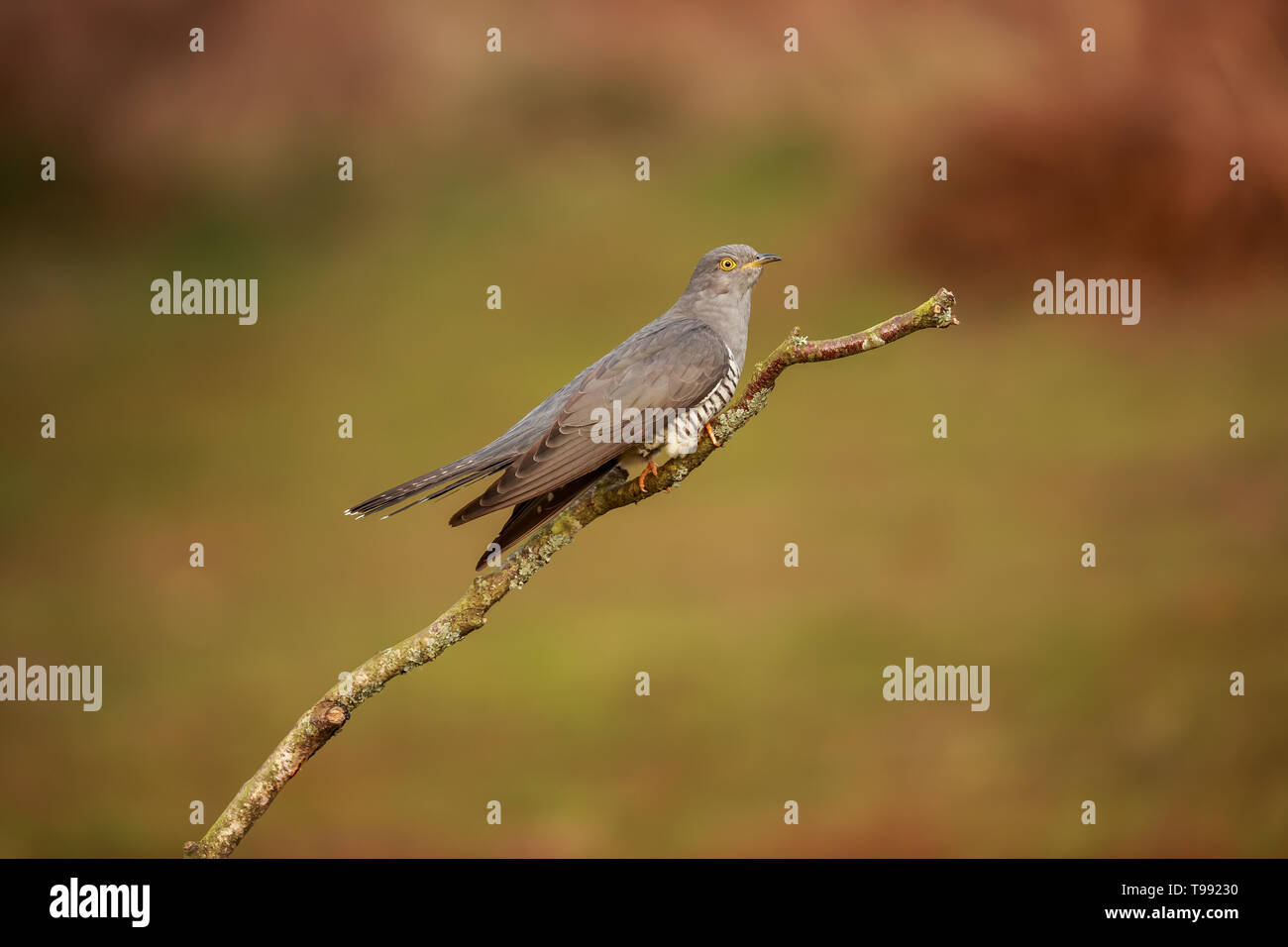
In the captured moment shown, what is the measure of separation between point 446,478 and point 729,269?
1078 mm

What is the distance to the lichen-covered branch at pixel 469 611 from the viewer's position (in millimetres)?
1992

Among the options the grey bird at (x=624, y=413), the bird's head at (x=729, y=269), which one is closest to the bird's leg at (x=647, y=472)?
the grey bird at (x=624, y=413)

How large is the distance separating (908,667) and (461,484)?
287 centimetres

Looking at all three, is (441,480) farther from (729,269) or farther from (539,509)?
(729,269)

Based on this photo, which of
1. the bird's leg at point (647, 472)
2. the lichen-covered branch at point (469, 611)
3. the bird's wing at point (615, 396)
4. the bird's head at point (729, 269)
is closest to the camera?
the lichen-covered branch at point (469, 611)

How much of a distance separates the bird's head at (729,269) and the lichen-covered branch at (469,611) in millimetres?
887

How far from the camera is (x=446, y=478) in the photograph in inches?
96.9

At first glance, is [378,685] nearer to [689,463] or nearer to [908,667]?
[689,463]

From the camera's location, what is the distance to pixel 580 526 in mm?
2305

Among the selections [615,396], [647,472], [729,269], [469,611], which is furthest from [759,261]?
[469,611]

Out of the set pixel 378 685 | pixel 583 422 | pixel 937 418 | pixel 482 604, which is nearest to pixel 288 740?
pixel 378 685

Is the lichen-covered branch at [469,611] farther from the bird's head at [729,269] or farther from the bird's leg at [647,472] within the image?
the bird's head at [729,269]

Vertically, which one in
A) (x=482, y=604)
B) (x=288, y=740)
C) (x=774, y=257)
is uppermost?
(x=774, y=257)

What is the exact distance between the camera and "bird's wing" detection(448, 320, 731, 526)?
7.65 ft
